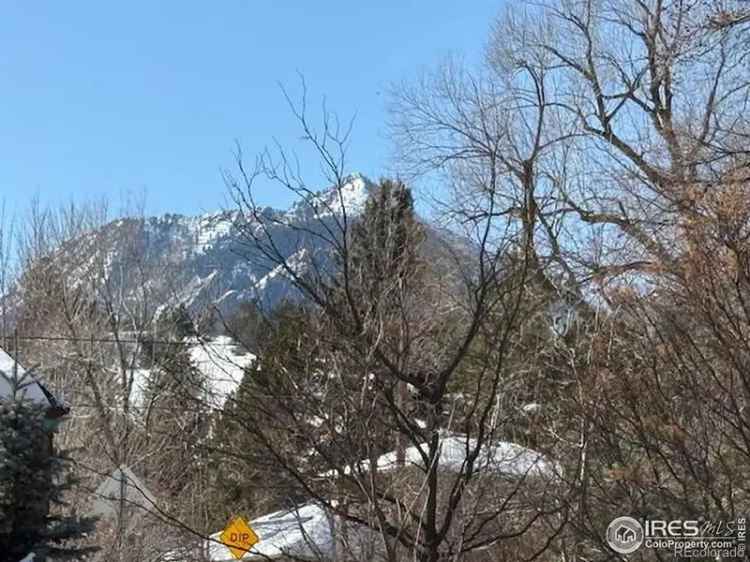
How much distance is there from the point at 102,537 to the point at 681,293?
424 inches

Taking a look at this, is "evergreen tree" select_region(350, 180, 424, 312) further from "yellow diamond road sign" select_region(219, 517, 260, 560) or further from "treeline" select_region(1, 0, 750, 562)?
"yellow diamond road sign" select_region(219, 517, 260, 560)

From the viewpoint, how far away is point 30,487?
360 inches

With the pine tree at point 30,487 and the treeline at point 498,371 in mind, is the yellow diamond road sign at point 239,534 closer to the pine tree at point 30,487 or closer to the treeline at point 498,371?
the treeline at point 498,371

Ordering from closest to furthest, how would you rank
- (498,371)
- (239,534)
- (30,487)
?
(498,371), (239,534), (30,487)

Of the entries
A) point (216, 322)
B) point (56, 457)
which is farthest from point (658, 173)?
point (56, 457)

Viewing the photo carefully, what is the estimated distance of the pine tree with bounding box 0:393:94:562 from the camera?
8977 mm

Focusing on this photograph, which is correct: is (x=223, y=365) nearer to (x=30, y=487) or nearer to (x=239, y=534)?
(x=239, y=534)

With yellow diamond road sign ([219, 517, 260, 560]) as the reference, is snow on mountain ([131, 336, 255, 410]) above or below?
above

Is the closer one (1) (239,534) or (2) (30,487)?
(1) (239,534)

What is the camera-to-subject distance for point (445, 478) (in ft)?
11.7

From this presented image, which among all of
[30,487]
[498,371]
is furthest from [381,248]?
[30,487]

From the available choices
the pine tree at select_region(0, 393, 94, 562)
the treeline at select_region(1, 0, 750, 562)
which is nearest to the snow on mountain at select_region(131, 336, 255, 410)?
the treeline at select_region(1, 0, 750, 562)

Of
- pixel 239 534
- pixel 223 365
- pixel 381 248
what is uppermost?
pixel 381 248

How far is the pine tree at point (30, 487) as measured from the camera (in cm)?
898
